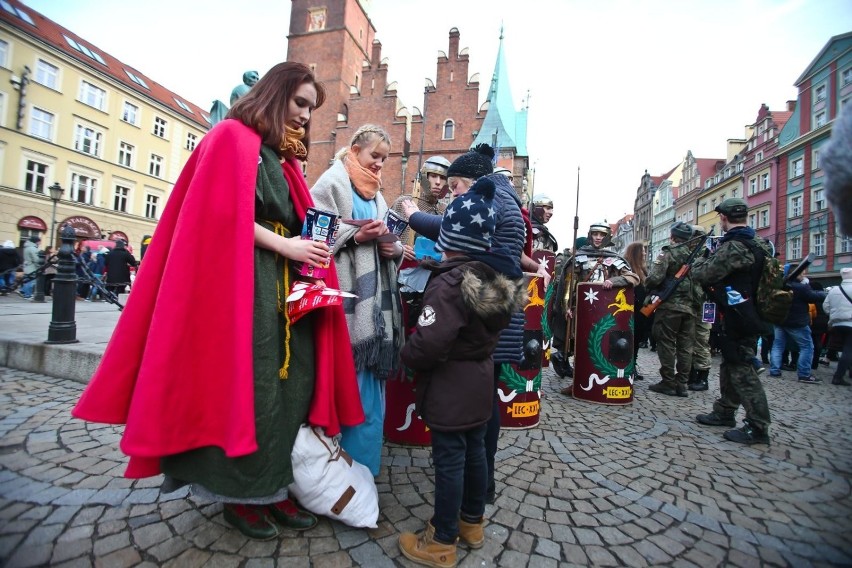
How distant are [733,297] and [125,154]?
35501 millimetres

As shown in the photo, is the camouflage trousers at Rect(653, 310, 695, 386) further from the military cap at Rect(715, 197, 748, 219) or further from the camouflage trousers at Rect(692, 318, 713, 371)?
the military cap at Rect(715, 197, 748, 219)

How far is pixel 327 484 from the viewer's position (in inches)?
71.3

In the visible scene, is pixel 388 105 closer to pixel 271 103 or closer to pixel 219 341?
pixel 271 103

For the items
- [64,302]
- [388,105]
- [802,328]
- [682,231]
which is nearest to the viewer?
[64,302]

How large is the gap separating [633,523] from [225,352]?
2265 mm

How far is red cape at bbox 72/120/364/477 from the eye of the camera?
1476 millimetres

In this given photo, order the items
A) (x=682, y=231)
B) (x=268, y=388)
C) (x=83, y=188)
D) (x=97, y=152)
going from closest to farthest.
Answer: (x=268, y=388)
(x=682, y=231)
(x=83, y=188)
(x=97, y=152)

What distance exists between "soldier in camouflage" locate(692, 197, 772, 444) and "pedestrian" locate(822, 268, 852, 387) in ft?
15.6

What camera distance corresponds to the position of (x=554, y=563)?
5.77 ft

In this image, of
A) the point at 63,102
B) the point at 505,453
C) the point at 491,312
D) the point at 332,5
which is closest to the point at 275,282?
the point at 491,312

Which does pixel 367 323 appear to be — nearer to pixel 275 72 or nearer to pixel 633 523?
pixel 275 72

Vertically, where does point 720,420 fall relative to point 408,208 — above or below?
below

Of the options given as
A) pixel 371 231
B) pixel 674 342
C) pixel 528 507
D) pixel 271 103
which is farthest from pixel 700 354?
pixel 271 103

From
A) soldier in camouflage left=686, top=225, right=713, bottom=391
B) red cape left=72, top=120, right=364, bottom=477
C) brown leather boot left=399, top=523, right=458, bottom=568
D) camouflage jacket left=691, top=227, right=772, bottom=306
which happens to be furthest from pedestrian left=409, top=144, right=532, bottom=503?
soldier in camouflage left=686, top=225, right=713, bottom=391
